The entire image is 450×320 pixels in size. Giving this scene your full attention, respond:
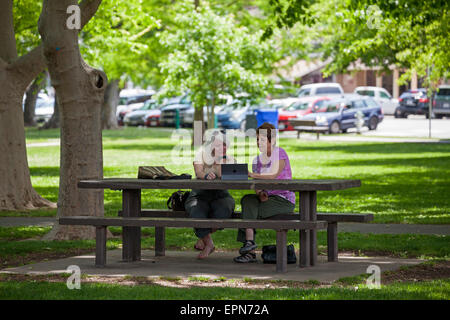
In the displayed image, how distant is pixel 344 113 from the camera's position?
4247cm

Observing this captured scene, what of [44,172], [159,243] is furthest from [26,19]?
[159,243]

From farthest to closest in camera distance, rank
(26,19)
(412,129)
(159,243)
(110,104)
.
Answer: (110,104)
(412,129)
(26,19)
(159,243)

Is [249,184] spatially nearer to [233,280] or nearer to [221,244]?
[233,280]

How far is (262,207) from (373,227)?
12.1 ft

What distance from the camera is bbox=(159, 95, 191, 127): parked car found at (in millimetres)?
51469

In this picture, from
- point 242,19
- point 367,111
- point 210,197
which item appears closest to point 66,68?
point 210,197

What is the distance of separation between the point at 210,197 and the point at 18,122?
6.59 metres

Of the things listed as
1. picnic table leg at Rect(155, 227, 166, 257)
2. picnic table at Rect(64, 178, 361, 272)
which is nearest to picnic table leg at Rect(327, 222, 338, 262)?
picnic table at Rect(64, 178, 361, 272)

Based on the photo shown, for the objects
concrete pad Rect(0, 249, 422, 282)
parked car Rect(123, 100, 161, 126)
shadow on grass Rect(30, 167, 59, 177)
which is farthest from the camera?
parked car Rect(123, 100, 161, 126)

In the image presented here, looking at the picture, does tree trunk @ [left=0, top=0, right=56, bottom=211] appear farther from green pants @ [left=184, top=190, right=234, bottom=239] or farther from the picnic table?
green pants @ [left=184, top=190, right=234, bottom=239]

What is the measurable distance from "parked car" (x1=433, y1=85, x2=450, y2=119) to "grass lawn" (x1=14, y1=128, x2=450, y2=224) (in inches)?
651

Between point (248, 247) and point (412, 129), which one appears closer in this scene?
point (248, 247)

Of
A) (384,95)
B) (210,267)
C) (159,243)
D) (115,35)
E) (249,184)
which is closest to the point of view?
(249,184)

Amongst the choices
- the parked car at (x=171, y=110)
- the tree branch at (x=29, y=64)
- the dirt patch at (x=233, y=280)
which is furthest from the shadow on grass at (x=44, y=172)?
the parked car at (x=171, y=110)
